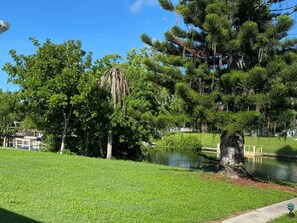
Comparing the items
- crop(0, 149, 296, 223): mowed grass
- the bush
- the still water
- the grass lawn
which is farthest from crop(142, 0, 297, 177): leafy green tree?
the bush

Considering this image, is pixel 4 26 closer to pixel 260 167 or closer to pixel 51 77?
pixel 51 77

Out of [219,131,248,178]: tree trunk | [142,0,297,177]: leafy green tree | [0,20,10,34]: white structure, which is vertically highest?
[142,0,297,177]: leafy green tree

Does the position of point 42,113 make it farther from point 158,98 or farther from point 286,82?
point 286,82

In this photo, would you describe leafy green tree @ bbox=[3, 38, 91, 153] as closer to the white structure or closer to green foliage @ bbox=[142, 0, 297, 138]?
green foliage @ bbox=[142, 0, 297, 138]

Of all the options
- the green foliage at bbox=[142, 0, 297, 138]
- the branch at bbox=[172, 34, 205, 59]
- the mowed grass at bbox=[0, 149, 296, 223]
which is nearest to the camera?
the mowed grass at bbox=[0, 149, 296, 223]

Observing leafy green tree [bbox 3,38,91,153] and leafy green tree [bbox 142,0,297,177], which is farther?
leafy green tree [bbox 3,38,91,153]

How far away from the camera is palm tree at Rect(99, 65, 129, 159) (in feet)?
69.4

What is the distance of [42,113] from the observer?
20.6m

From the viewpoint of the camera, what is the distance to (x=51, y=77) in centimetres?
1966

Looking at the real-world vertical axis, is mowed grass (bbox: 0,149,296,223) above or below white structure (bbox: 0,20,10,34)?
below

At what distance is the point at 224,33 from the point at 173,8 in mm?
2867

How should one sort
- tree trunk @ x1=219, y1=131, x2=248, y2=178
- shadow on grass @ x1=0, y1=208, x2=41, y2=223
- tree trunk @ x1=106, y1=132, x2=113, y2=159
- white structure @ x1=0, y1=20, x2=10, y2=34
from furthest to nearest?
tree trunk @ x1=106, y1=132, x2=113, y2=159
tree trunk @ x1=219, y1=131, x2=248, y2=178
shadow on grass @ x1=0, y1=208, x2=41, y2=223
white structure @ x1=0, y1=20, x2=10, y2=34

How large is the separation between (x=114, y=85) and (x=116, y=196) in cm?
1392

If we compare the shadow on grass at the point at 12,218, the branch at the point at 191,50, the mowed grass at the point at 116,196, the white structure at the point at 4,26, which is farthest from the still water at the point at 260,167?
the white structure at the point at 4,26
